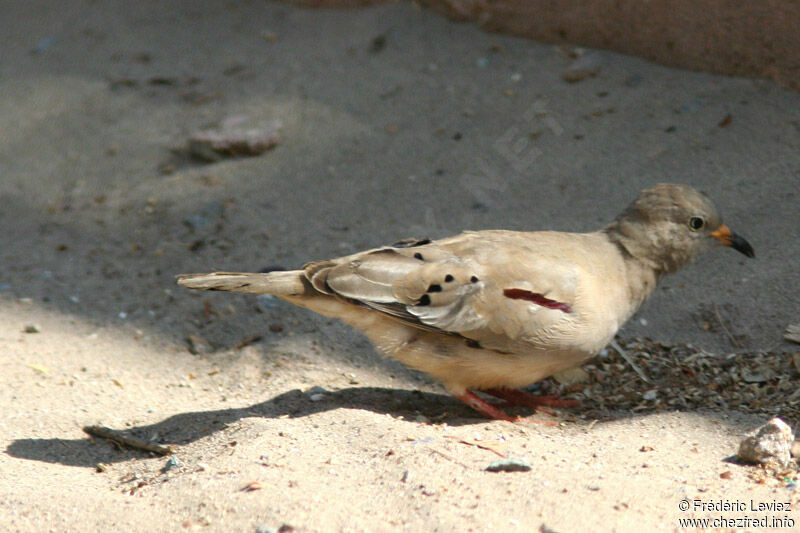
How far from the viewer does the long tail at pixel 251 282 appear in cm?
395

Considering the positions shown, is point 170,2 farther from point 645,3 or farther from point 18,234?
point 645,3

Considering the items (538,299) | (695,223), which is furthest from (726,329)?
(538,299)

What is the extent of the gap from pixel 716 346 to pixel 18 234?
15.4ft

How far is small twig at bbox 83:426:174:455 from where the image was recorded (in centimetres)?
378

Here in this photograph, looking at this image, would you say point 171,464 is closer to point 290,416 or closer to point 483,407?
point 290,416

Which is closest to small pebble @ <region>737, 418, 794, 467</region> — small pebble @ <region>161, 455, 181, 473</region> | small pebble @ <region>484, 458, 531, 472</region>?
small pebble @ <region>484, 458, 531, 472</region>

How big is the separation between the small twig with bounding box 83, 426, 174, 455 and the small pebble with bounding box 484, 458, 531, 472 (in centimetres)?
145

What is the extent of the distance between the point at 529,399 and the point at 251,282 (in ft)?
4.97

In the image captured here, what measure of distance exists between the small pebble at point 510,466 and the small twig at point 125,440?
1.45m

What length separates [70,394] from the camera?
14.2 ft

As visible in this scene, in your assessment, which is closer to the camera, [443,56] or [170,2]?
[443,56]

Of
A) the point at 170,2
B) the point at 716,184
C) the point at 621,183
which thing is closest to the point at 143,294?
the point at 621,183

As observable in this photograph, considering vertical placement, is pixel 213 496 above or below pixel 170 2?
below

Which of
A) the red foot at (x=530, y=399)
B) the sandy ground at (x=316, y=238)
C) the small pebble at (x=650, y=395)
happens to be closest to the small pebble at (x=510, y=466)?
the sandy ground at (x=316, y=238)
